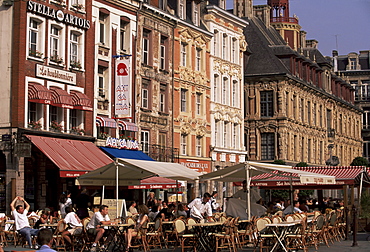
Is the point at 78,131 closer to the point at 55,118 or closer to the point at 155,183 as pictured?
the point at 55,118

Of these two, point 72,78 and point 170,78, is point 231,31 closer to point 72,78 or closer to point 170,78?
point 170,78

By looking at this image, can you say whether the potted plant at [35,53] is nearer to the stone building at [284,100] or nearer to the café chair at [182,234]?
the café chair at [182,234]

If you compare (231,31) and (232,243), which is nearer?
(232,243)

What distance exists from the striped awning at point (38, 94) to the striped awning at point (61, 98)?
1.14 ft

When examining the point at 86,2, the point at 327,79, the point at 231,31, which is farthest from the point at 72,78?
the point at 327,79

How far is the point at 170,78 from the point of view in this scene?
1604 inches

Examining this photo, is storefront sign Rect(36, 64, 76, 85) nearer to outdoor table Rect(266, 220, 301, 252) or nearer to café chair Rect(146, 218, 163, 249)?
café chair Rect(146, 218, 163, 249)

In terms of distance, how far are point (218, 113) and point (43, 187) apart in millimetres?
18447

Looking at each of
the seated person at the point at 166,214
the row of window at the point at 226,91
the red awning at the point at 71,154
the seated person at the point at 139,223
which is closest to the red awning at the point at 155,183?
the red awning at the point at 71,154

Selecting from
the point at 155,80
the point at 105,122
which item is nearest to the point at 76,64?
the point at 105,122

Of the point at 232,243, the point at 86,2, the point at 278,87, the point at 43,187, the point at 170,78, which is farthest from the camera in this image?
the point at 278,87

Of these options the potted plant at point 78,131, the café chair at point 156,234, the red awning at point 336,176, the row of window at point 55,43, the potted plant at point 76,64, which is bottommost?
the café chair at point 156,234

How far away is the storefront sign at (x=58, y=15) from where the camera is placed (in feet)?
96.6

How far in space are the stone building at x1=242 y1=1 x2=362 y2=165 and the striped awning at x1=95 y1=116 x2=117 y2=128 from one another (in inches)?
939
